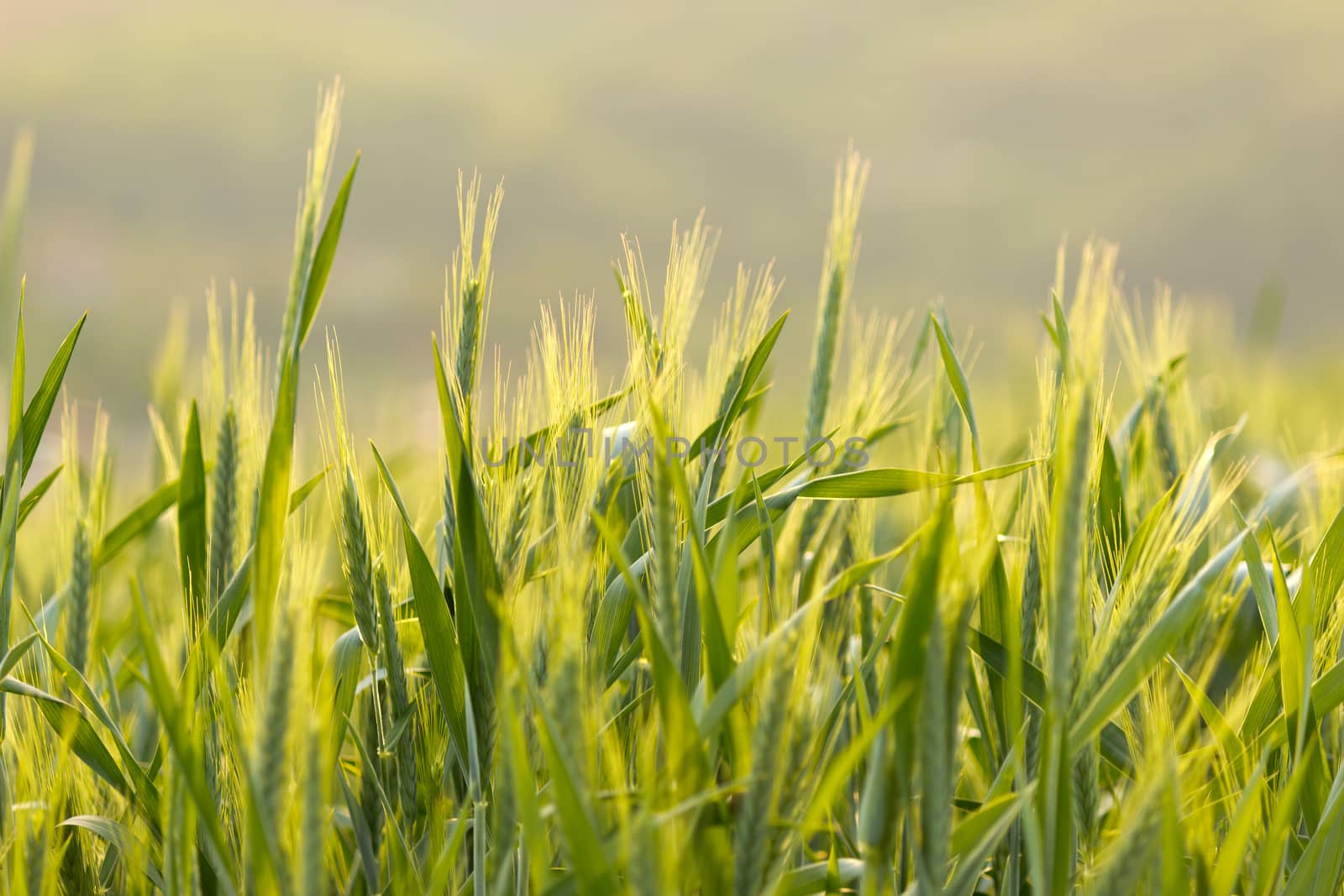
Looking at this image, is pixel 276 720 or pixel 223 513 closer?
pixel 276 720

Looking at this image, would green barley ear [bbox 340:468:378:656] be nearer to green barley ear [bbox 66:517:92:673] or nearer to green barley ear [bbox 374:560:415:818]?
green barley ear [bbox 374:560:415:818]

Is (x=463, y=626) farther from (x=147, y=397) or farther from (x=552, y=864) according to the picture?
(x=147, y=397)

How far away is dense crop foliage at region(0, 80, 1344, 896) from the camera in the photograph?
8.6 inches

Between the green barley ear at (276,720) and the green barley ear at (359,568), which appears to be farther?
the green barley ear at (359,568)

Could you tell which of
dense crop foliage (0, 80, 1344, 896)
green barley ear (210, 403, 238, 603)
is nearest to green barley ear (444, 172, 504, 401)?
dense crop foliage (0, 80, 1344, 896)

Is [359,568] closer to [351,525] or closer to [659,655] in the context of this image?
[351,525]

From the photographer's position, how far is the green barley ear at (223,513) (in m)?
0.38

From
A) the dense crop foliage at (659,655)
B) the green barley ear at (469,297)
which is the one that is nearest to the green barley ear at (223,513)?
the dense crop foliage at (659,655)

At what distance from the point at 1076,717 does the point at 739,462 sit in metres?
0.20

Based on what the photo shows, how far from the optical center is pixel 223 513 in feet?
1.26

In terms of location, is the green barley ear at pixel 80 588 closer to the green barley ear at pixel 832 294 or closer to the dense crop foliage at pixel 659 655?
the dense crop foliage at pixel 659 655

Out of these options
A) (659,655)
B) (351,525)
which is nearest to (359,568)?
(351,525)

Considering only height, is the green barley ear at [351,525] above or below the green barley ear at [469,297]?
below

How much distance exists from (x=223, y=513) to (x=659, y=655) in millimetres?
247
